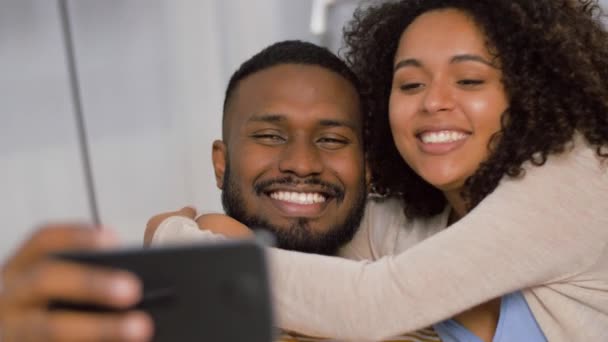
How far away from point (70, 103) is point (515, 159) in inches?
49.4

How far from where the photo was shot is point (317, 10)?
2303 millimetres

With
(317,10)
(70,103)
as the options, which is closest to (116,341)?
(70,103)

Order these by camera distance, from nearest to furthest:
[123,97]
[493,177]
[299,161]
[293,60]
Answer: [493,177] < [299,161] < [293,60] < [123,97]

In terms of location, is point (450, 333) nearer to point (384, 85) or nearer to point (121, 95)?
point (384, 85)

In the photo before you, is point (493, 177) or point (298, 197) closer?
point (493, 177)

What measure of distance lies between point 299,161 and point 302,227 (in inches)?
4.4

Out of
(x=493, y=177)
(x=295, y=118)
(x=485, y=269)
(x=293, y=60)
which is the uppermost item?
(x=293, y=60)

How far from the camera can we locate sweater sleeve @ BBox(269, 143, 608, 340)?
Answer: 968 mm

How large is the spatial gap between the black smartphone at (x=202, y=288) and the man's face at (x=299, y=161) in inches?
30.2

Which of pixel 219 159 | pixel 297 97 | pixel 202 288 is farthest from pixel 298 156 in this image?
pixel 202 288

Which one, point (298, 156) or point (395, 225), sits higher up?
point (298, 156)

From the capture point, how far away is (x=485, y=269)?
3.20 ft

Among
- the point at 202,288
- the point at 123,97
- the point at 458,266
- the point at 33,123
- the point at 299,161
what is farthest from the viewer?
the point at 123,97

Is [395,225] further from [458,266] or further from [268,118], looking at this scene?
[458,266]
